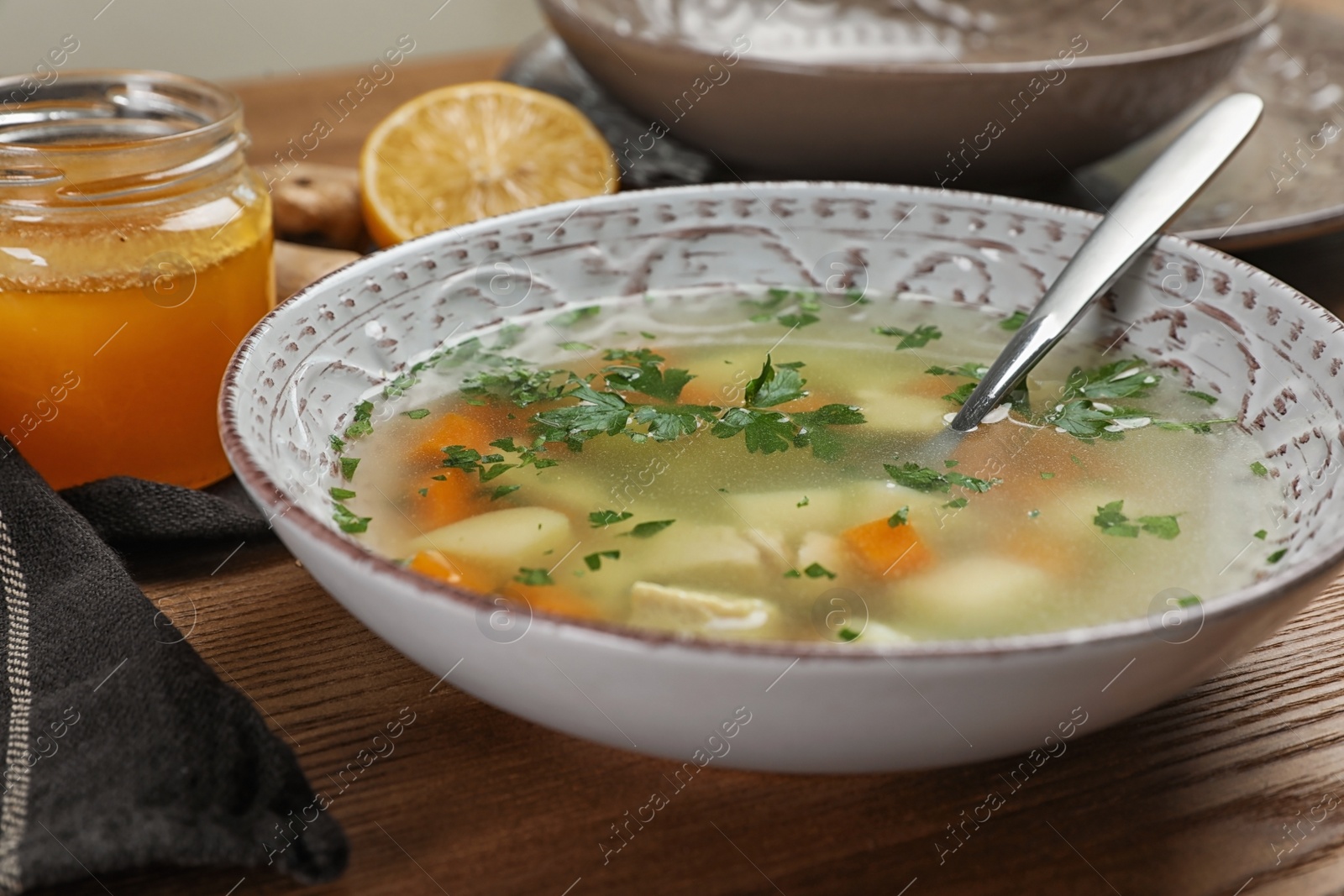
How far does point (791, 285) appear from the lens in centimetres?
153

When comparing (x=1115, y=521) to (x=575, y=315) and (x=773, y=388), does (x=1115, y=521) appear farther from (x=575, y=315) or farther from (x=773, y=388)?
(x=575, y=315)

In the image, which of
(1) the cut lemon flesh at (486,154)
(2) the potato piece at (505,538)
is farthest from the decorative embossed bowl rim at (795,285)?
(1) the cut lemon flesh at (486,154)

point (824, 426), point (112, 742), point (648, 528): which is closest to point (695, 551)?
point (648, 528)

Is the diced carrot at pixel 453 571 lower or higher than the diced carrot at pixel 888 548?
lower

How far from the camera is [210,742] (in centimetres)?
88


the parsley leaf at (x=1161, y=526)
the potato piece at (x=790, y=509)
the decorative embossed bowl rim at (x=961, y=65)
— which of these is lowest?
the potato piece at (x=790, y=509)

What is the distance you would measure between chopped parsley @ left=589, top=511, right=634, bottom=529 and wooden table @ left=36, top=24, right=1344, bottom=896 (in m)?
0.19

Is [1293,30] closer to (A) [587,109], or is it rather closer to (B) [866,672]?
(A) [587,109]

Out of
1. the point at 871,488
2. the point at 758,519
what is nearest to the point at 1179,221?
the point at 871,488

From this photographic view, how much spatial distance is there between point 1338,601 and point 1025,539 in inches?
13.2

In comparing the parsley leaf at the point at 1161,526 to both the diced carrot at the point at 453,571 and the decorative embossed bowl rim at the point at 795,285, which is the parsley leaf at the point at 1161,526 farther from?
the diced carrot at the point at 453,571

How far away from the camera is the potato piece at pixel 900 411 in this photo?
123 cm

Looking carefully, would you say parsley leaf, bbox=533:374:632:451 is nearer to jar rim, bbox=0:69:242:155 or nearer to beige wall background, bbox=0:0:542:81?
jar rim, bbox=0:69:242:155

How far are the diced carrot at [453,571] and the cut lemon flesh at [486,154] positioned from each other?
1.00 m
